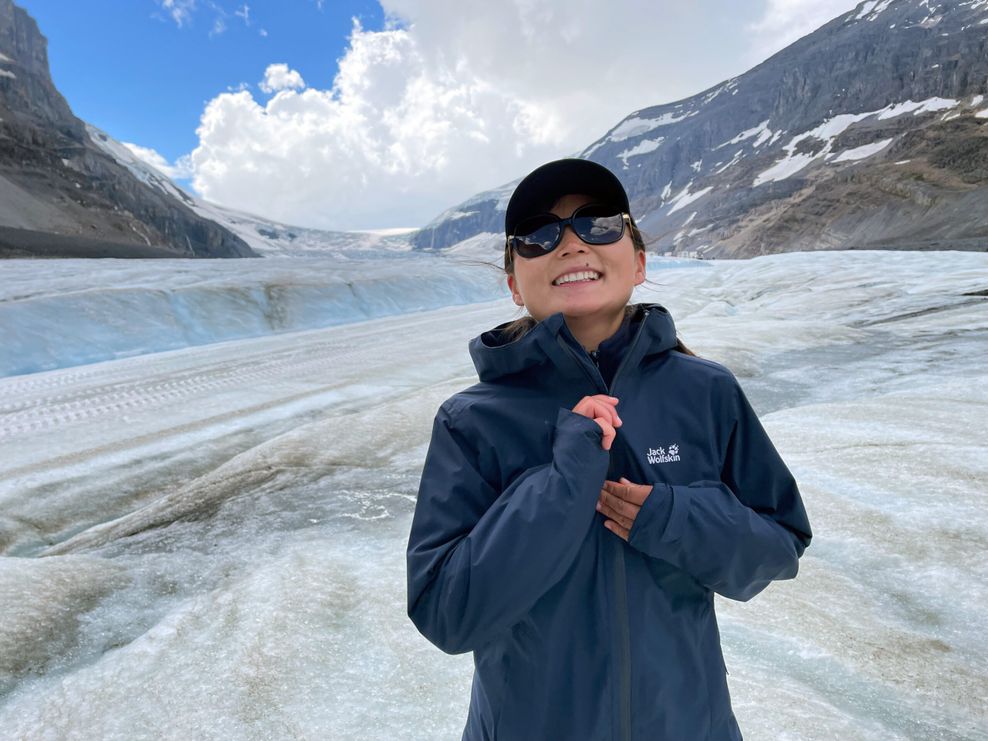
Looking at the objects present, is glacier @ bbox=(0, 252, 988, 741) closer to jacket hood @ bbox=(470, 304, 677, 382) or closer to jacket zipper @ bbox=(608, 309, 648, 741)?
jacket zipper @ bbox=(608, 309, 648, 741)

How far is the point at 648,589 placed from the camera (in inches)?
44.1

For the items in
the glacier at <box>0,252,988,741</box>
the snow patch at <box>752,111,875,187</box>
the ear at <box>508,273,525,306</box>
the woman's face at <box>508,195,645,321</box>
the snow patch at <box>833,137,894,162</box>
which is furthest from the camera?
the snow patch at <box>752,111,875,187</box>

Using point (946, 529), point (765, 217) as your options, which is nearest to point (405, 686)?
point (946, 529)

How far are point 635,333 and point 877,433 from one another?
3.77 meters

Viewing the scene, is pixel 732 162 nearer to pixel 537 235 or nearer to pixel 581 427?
pixel 537 235

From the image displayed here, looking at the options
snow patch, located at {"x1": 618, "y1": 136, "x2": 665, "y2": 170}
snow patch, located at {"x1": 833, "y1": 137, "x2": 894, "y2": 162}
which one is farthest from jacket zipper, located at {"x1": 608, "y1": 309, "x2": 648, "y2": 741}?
snow patch, located at {"x1": 618, "y1": 136, "x2": 665, "y2": 170}

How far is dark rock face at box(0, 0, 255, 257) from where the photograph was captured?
44812 mm

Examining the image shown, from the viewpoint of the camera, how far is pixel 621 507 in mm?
1080

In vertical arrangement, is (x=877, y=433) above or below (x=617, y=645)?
below

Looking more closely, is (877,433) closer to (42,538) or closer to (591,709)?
(591,709)

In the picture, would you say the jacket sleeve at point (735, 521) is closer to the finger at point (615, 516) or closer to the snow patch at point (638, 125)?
the finger at point (615, 516)

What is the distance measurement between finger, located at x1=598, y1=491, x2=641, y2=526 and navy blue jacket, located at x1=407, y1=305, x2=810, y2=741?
0.02 m

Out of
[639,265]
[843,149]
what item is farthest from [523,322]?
[843,149]

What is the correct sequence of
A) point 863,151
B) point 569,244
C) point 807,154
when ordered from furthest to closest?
point 807,154, point 863,151, point 569,244
